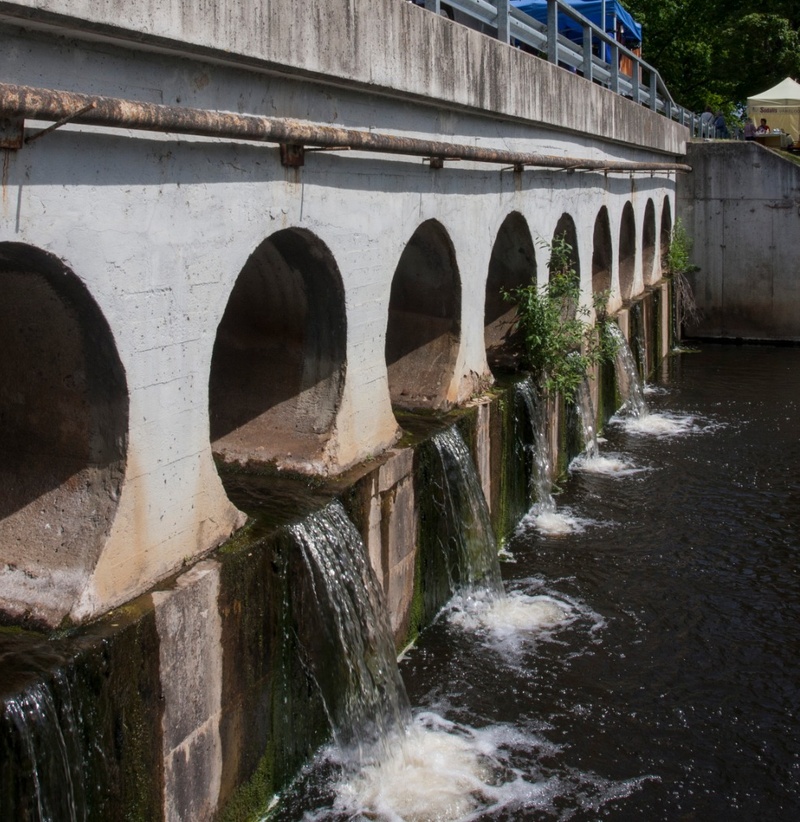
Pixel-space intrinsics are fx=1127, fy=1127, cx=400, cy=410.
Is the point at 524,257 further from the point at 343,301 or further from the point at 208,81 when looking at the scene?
the point at 208,81

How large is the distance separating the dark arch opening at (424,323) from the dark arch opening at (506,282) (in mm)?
1759

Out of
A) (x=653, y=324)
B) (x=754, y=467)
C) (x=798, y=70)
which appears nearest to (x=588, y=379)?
(x=754, y=467)

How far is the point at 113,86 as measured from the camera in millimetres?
4758

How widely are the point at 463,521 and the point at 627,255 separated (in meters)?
10.9

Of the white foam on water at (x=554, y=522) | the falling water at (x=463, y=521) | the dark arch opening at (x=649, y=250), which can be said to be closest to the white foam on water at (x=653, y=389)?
the dark arch opening at (x=649, y=250)

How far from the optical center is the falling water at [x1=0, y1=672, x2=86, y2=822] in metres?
4.06

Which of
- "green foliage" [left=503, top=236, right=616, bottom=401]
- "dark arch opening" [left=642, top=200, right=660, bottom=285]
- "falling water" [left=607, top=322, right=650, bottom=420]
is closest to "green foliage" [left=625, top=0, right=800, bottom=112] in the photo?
"dark arch opening" [left=642, top=200, right=660, bottom=285]

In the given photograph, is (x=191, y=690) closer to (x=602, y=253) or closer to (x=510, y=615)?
(x=510, y=615)

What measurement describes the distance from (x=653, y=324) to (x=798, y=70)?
14.0m

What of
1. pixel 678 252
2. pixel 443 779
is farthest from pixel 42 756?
pixel 678 252

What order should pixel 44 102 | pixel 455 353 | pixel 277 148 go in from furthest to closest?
pixel 455 353
pixel 277 148
pixel 44 102

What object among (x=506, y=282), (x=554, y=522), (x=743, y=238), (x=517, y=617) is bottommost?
(x=517, y=617)

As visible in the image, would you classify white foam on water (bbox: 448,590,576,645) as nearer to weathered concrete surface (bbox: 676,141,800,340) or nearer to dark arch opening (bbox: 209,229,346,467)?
dark arch opening (bbox: 209,229,346,467)

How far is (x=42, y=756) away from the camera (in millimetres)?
4168
